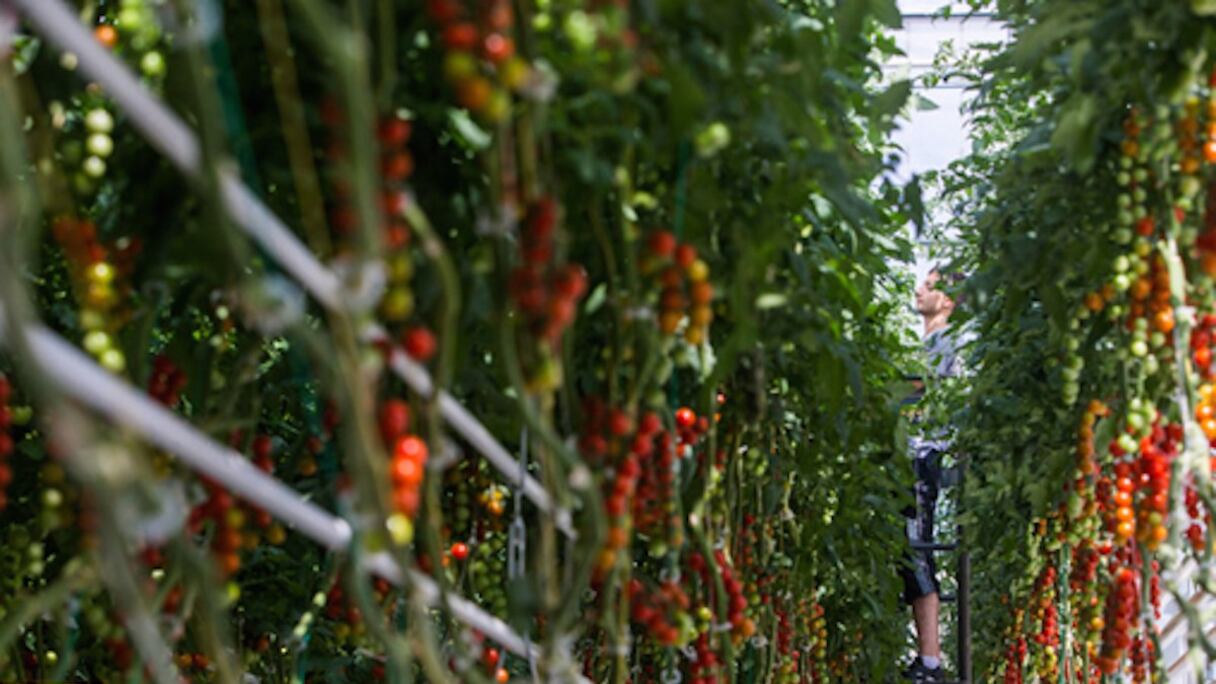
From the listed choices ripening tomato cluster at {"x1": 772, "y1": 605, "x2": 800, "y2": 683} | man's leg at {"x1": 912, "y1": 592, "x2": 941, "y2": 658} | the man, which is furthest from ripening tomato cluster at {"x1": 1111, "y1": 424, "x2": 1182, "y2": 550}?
man's leg at {"x1": 912, "y1": 592, "x2": 941, "y2": 658}

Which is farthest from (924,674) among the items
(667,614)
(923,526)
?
(667,614)

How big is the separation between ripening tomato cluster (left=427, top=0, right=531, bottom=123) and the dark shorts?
3377mm

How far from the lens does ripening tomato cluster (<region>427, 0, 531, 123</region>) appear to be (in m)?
0.76

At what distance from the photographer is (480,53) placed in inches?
30.9

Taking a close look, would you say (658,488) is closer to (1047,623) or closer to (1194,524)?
(1194,524)

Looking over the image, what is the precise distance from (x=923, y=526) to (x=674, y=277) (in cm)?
344

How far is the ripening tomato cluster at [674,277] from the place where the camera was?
109cm

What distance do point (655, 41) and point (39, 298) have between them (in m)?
0.86

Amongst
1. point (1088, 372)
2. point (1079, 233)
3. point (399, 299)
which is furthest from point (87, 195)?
point (1088, 372)

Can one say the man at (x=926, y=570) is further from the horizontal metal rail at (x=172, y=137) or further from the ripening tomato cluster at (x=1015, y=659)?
the horizontal metal rail at (x=172, y=137)

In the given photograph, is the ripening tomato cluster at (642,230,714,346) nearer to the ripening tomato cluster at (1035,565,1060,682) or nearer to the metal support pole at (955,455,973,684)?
the ripening tomato cluster at (1035,565,1060,682)

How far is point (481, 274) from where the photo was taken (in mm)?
1010

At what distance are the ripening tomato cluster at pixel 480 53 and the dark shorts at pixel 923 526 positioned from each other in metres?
3.38

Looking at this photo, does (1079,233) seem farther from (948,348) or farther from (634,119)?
(948,348)
